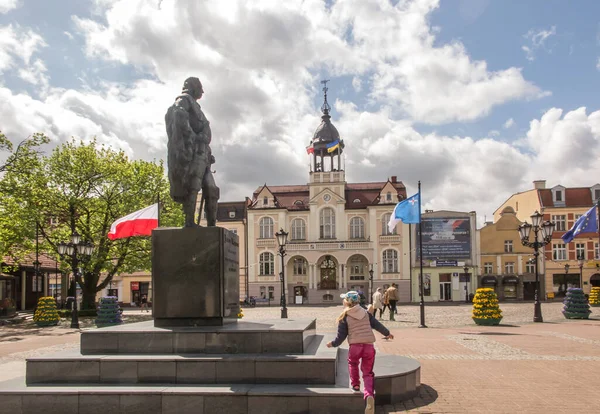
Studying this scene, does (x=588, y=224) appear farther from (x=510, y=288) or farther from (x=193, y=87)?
(x=510, y=288)

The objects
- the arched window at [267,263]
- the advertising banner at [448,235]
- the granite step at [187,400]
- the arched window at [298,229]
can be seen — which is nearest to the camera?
the granite step at [187,400]

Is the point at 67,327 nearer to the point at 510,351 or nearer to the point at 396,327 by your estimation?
the point at 396,327

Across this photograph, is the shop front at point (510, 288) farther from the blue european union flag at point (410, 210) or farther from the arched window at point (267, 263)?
the blue european union flag at point (410, 210)

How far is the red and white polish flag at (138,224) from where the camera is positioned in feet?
74.3

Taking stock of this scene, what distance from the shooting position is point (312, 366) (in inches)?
300

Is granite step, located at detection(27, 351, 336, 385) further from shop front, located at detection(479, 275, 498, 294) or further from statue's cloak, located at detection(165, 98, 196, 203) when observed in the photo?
shop front, located at detection(479, 275, 498, 294)

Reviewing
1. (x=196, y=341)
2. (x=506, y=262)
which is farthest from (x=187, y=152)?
(x=506, y=262)

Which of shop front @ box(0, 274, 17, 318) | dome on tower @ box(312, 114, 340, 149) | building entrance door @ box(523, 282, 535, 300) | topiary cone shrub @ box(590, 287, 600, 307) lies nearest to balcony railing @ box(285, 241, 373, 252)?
dome on tower @ box(312, 114, 340, 149)

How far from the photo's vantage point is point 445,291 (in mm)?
56844

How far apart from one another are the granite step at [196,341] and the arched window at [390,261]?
1935 inches

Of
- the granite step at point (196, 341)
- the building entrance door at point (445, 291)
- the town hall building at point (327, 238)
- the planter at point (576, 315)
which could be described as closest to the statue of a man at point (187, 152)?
the granite step at point (196, 341)

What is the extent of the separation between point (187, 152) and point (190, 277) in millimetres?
2208

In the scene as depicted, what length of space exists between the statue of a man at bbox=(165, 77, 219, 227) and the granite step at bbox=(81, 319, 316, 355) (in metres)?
2.14

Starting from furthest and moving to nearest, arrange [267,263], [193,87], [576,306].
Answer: [267,263] < [576,306] < [193,87]
